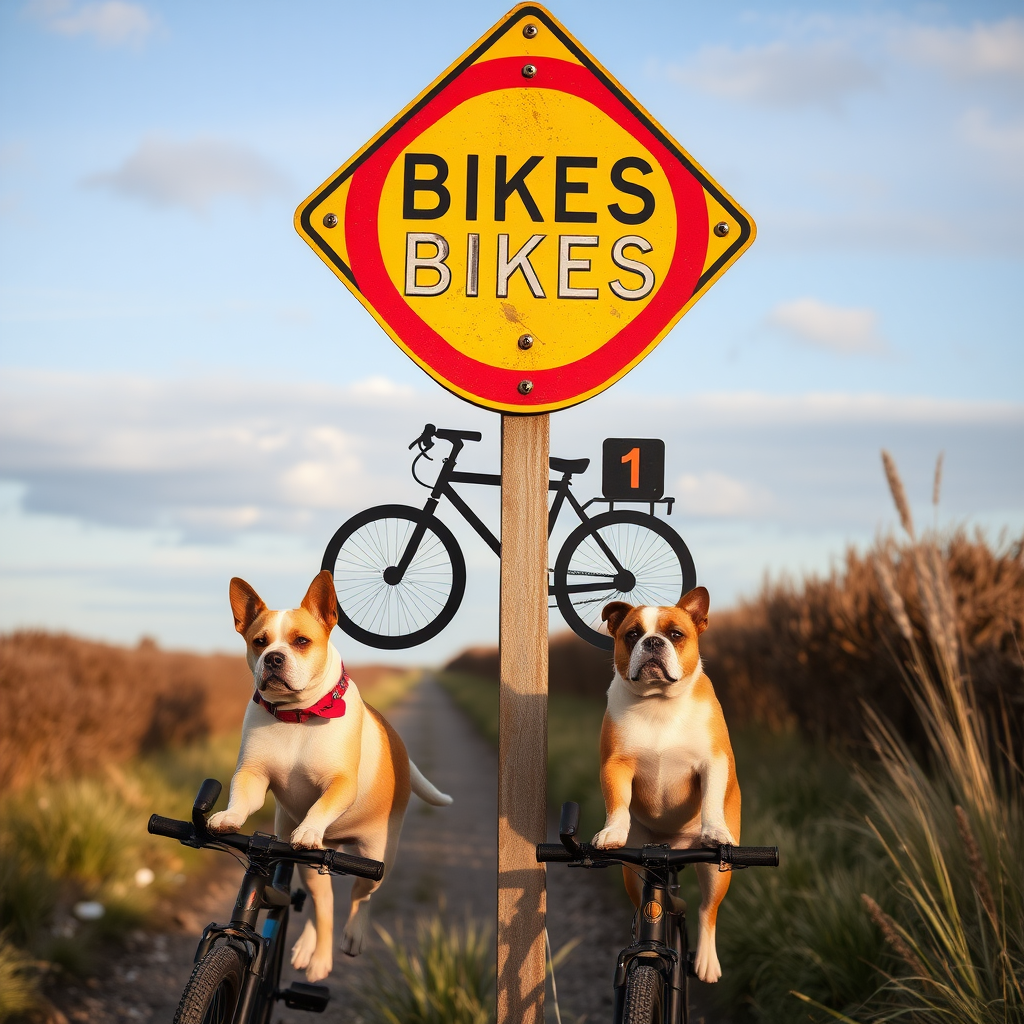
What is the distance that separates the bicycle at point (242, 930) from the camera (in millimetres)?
2367

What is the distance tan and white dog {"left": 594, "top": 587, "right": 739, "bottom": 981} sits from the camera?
2.43m

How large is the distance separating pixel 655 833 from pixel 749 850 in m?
0.32

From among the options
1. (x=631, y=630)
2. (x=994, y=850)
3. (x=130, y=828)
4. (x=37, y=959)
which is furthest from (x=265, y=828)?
(x=631, y=630)

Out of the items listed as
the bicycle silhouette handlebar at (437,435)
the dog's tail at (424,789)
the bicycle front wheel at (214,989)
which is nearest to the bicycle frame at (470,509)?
the bicycle silhouette handlebar at (437,435)

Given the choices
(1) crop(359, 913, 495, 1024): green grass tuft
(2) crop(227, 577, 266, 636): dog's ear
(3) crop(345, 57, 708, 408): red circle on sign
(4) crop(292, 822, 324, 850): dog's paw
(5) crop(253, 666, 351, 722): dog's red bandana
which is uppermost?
(3) crop(345, 57, 708, 408): red circle on sign

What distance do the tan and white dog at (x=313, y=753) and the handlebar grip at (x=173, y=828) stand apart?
0.08 metres

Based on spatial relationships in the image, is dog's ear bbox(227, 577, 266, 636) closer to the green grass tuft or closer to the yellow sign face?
the yellow sign face

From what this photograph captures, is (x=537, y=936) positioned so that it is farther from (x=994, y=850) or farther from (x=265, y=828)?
(x=265, y=828)

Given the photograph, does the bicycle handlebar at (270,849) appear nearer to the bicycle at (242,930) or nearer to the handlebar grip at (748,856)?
the bicycle at (242,930)

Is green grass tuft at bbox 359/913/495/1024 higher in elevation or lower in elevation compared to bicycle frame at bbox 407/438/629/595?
lower

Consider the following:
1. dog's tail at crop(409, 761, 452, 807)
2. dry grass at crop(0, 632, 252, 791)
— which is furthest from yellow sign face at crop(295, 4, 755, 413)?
dry grass at crop(0, 632, 252, 791)

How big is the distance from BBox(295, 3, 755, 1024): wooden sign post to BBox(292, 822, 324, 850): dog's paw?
635mm

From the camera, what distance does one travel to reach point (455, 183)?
9.32 feet

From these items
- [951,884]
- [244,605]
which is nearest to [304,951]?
[244,605]
